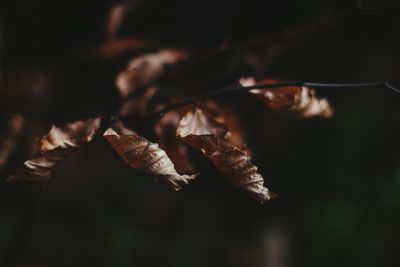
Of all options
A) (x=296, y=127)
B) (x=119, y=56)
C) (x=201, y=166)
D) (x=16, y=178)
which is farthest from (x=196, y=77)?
(x=296, y=127)

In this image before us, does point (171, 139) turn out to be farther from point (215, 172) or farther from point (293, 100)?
point (215, 172)

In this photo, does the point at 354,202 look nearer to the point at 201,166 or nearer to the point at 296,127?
the point at 296,127

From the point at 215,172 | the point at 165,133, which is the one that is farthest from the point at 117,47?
the point at 215,172

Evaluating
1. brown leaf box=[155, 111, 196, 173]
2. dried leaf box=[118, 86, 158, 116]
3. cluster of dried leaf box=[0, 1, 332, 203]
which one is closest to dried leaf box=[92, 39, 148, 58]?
cluster of dried leaf box=[0, 1, 332, 203]

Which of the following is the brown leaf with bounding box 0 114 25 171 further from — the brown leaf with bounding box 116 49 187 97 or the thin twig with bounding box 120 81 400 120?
the thin twig with bounding box 120 81 400 120

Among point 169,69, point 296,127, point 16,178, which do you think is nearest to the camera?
point 16,178
